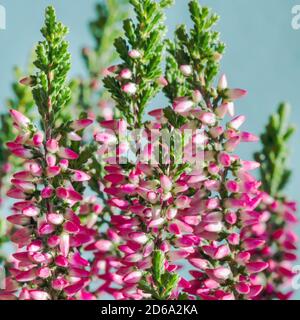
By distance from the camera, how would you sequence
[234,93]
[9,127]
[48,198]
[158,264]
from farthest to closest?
[9,127] < [234,93] < [48,198] < [158,264]

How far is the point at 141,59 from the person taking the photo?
2.20 m

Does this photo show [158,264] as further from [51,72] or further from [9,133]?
[9,133]

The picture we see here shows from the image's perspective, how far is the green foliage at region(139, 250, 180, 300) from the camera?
1800mm

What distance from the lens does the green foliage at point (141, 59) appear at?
2182 millimetres

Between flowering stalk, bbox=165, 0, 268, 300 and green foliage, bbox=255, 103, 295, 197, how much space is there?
594 mm

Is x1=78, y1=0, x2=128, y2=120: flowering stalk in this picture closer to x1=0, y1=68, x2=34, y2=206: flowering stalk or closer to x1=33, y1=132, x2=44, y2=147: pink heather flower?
x1=0, y1=68, x2=34, y2=206: flowering stalk

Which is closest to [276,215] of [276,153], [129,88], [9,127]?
[276,153]

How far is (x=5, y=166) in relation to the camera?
125 inches

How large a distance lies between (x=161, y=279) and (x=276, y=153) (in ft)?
3.34

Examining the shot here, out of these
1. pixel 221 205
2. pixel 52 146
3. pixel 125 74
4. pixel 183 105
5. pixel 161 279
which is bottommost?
pixel 161 279

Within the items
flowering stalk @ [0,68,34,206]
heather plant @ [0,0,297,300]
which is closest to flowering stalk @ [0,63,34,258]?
flowering stalk @ [0,68,34,206]

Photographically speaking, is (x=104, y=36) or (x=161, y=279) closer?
(x=161, y=279)

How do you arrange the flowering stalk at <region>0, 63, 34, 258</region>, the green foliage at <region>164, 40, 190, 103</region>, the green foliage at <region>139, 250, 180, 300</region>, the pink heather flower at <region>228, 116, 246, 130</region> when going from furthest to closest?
the flowering stalk at <region>0, 63, 34, 258</region>, the green foliage at <region>164, 40, 190, 103</region>, the pink heather flower at <region>228, 116, 246, 130</region>, the green foliage at <region>139, 250, 180, 300</region>

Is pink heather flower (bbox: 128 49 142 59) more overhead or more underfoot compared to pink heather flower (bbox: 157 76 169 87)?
more overhead
